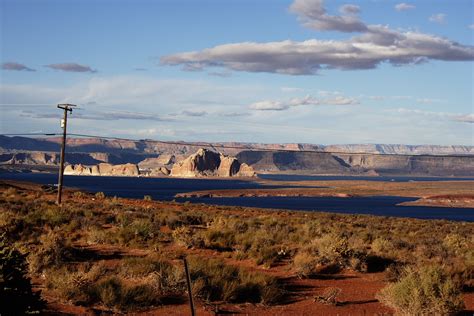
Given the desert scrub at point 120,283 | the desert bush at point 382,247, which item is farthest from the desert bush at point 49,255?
the desert bush at point 382,247

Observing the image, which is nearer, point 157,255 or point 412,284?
point 412,284

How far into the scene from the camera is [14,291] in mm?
10258

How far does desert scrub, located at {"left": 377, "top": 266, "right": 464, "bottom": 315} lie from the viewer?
12023 millimetres

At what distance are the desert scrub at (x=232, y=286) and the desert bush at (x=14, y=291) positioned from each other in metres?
3.96

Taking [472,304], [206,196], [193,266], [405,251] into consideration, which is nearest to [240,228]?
[405,251]

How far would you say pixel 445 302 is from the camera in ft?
40.1

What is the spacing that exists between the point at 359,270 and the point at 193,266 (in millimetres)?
5440

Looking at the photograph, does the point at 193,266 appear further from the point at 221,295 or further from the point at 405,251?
the point at 405,251

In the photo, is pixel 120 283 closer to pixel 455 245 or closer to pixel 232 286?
pixel 232 286

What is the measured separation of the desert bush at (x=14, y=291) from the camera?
10.0m

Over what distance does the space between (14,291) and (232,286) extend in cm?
508

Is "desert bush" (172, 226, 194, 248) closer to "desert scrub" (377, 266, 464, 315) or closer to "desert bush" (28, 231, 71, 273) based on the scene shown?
"desert bush" (28, 231, 71, 273)

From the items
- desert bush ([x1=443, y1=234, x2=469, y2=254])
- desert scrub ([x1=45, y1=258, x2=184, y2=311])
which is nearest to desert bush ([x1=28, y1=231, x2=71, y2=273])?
desert scrub ([x1=45, y1=258, x2=184, y2=311])

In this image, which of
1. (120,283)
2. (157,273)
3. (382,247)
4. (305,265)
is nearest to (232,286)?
(157,273)
